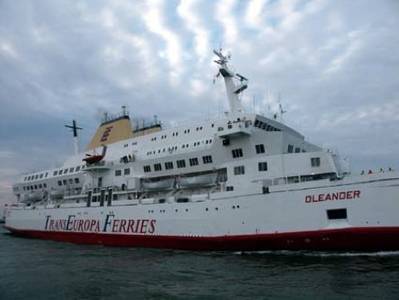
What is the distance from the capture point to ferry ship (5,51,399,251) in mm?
16750

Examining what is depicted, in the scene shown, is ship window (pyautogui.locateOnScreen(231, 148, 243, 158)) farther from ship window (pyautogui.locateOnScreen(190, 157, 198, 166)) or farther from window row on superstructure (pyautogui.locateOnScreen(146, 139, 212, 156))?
ship window (pyautogui.locateOnScreen(190, 157, 198, 166))

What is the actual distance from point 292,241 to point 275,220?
123cm

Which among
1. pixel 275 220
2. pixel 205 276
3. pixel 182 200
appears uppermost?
pixel 182 200

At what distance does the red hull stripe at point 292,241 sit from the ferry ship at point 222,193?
1.7 inches

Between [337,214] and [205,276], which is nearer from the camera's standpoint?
[205,276]

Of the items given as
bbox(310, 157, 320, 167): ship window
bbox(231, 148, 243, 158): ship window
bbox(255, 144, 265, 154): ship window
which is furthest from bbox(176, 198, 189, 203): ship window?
bbox(310, 157, 320, 167): ship window

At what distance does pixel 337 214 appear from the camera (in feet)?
55.8

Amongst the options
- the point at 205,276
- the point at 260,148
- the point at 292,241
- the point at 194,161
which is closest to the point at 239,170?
the point at 260,148

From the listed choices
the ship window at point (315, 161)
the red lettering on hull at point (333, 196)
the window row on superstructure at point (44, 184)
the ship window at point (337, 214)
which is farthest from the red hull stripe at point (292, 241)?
the window row on superstructure at point (44, 184)

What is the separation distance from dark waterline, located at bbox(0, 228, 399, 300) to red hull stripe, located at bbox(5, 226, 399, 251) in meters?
0.41

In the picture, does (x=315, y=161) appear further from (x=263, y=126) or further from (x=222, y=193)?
(x=222, y=193)

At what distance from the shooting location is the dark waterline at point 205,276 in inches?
475

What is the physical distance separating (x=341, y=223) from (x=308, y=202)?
5.47ft

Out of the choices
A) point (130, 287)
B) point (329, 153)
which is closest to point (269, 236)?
point (329, 153)
